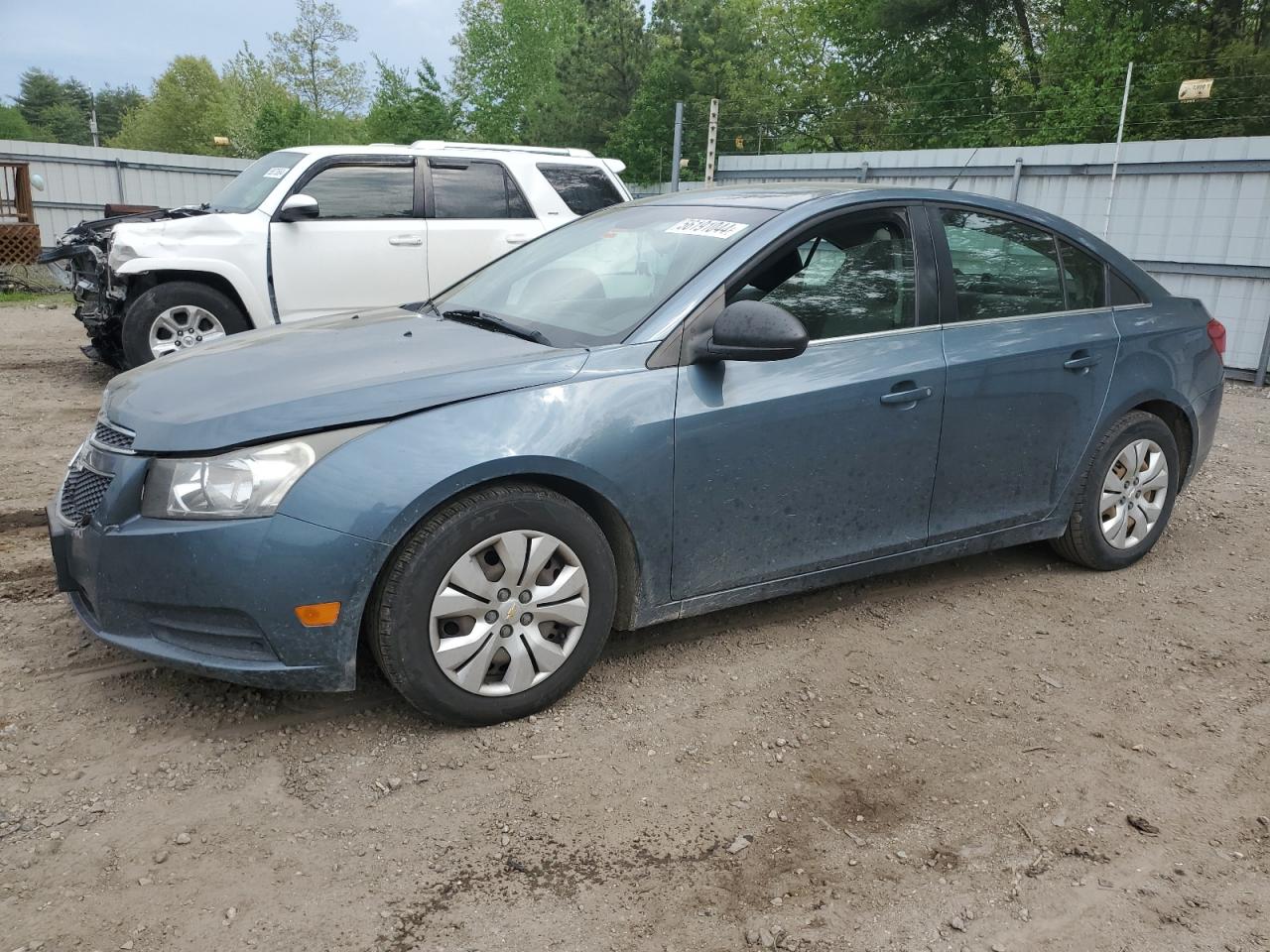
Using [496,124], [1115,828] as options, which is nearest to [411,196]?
[1115,828]

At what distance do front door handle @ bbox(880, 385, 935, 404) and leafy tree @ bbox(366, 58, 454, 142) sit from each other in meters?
43.8

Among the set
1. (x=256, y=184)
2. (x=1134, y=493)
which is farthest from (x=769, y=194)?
(x=256, y=184)

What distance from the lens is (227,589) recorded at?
2684mm

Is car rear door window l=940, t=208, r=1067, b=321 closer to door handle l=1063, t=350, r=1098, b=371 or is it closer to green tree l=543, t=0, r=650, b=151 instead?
door handle l=1063, t=350, r=1098, b=371

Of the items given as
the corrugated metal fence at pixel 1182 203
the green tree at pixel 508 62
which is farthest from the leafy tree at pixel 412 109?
the corrugated metal fence at pixel 1182 203

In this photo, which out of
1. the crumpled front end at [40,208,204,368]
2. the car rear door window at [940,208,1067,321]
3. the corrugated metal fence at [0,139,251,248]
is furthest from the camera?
the corrugated metal fence at [0,139,251,248]

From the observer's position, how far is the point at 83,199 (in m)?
20.2

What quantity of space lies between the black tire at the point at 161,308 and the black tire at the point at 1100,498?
235 inches

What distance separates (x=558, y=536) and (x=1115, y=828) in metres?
1.72

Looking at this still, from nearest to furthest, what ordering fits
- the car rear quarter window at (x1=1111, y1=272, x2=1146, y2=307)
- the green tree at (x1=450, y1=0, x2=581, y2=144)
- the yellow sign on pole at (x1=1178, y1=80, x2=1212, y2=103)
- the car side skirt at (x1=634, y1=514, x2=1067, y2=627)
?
the car side skirt at (x1=634, y1=514, x2=1067, y2=627) < the car rear quarter window at (x1=1111, y1=272, x2=1146, y2=307) < the yellow sign on pole at (x1=1178, y1=80, x2=1212, y2=103) < the green tree at (x1=450, y1=0, x2=581, y2=144)

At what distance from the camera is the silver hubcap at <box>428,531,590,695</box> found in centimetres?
288

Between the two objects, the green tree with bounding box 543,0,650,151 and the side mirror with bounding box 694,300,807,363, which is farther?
the green tree with bounding box 543,0,650,151

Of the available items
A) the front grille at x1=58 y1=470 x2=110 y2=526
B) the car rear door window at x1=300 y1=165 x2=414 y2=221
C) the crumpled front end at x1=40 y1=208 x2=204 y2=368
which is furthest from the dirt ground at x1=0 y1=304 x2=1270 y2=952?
the car rear door window at x1=300 y1=165 x2=414 y2=221

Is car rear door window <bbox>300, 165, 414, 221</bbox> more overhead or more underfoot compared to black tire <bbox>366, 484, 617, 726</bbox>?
more overhead
